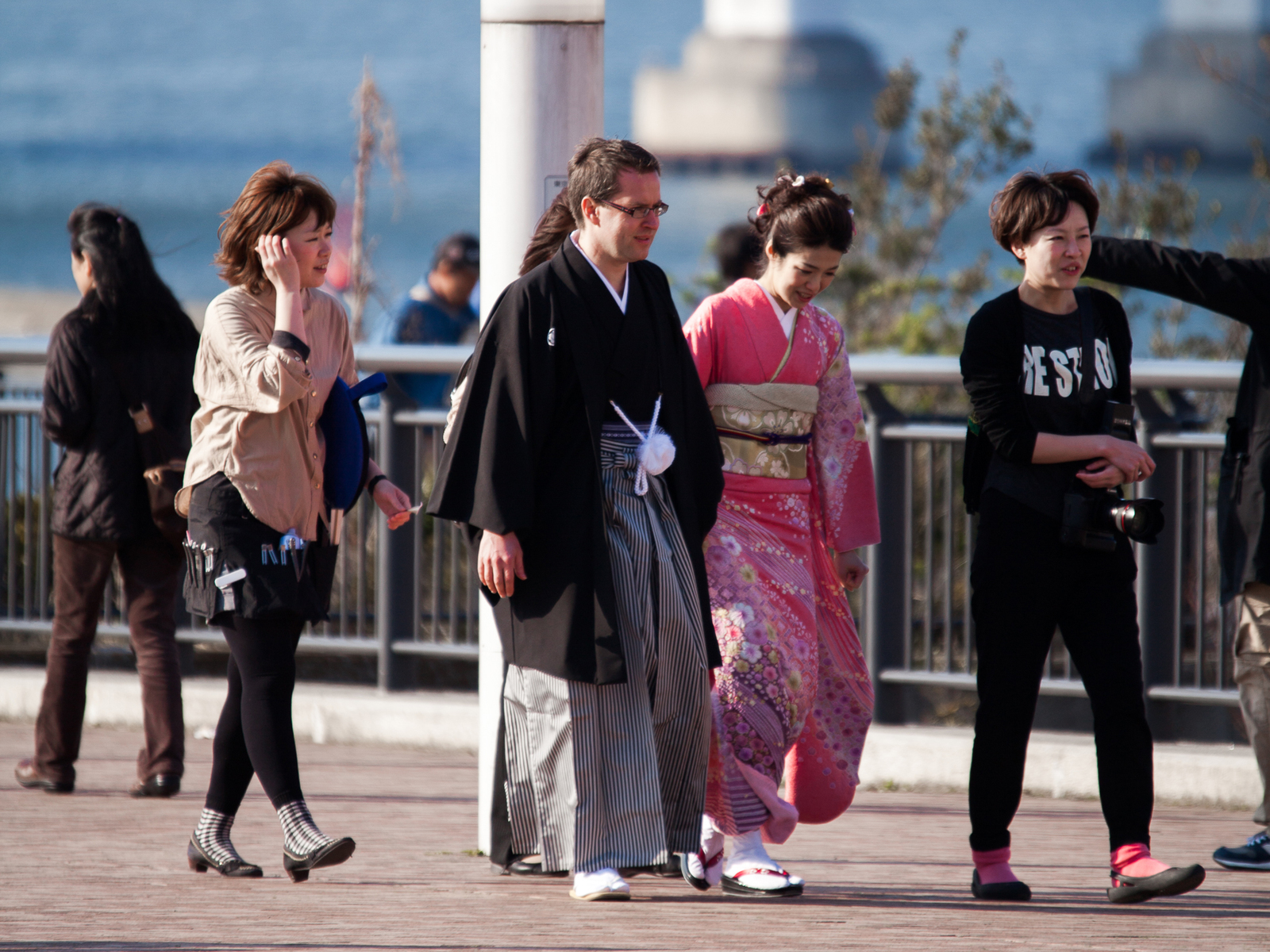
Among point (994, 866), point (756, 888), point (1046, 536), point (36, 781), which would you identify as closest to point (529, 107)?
point (1046, 536)

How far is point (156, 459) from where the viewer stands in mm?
5867

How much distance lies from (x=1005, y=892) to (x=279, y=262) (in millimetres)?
2367

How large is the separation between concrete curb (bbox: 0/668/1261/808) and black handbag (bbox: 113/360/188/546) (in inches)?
49.7

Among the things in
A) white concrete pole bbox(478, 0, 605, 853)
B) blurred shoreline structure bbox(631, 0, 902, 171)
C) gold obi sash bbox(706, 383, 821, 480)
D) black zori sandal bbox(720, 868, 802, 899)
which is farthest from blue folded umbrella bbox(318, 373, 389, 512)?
blurred shoreline structure bbox(631, 0, 902, 171)

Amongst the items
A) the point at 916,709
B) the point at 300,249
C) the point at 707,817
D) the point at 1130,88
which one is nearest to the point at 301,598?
the point at 300,249

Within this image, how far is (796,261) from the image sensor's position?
4.68 metres

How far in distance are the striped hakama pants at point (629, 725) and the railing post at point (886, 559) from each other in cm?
216

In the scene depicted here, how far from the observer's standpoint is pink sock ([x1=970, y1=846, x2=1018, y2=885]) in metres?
4.57

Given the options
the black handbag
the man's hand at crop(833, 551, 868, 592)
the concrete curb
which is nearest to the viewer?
the man's hand at crop(833, 551, 868, 592)

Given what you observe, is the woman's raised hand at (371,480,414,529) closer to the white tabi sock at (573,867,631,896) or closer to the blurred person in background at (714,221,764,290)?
the white tabi sock at (573,867,631,896)

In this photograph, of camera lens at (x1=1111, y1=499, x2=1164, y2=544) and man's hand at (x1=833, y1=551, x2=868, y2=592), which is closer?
camera lens at (x1=1111, y1=499, x2=1164, y2=544)

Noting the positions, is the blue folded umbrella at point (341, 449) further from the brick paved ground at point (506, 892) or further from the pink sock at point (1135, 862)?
the pink sock at point (1135, 862)

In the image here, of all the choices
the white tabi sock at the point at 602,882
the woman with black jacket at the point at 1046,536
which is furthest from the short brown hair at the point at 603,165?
the white tabi sock at the point at 602,882

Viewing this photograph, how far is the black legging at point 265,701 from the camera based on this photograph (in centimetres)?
455
